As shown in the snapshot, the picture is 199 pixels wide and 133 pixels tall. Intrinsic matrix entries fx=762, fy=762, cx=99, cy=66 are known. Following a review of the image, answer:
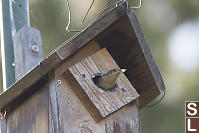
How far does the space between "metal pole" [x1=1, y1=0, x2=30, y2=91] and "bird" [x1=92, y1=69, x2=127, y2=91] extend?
17.6 inches

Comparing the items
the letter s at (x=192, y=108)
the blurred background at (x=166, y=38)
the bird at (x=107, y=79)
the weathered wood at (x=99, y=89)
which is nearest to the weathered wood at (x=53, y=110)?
the weathered wood at (x=99, y=89)

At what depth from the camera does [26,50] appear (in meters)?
3.60

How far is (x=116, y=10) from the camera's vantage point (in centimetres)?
327

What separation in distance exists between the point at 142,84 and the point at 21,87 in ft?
2.16

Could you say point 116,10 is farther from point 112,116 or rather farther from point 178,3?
point 178,3

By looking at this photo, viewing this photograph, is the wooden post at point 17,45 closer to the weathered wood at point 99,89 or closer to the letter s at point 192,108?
the weathered wood at point 99,89

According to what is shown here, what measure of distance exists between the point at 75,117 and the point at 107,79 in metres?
0.22

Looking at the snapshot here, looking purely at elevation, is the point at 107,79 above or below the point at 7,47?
below

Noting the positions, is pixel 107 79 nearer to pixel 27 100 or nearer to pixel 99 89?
pixel 99 89

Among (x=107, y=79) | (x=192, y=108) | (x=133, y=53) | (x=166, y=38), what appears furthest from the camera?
(x=166, y=38)

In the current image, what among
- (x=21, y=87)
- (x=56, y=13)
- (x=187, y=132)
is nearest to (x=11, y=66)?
(x=21, y=87)

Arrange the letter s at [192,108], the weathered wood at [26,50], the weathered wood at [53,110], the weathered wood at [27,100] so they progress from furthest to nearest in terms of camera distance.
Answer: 1. the letter s at [192,108]
2. the weathered wood at [26,50]
3. the weathered wood at [27,100]
4. the weathered wood at [53,110]

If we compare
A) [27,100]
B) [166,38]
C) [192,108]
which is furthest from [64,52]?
[166,38]

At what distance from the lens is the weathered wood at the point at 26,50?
3.56 m
